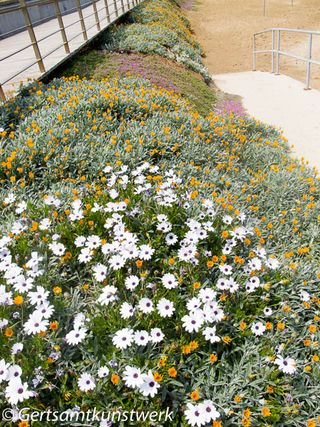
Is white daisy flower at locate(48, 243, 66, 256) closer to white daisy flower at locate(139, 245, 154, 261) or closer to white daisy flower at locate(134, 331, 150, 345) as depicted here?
white daisy flower at locate(139, 245, 154, 261)

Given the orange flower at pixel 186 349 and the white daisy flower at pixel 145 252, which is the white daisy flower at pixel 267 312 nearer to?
Answer: the orange flower at pixel 186 349

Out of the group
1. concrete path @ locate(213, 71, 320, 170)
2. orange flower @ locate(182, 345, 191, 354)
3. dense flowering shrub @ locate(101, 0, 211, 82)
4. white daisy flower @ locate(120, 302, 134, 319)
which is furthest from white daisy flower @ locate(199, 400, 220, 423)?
dense flowering shrub @ locate(101, 0, 211, 82)

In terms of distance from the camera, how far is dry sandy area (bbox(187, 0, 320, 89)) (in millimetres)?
16323

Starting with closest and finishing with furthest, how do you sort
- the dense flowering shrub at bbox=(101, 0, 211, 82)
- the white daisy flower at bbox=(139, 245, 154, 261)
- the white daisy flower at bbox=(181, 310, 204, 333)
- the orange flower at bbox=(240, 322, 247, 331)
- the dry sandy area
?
the white daisy flower at bbox=(181, 310, 204, 333)
the orange flower at bbox=(240, 322, 247, 331)
the white daisy flower at bbox=(139, 245, 154, 261)
the dense flowering shrub at bbox=(101, 0, 211, 82)
the dry sandy area

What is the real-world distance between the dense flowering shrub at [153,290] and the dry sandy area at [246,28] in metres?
10.6

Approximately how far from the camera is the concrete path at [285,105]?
23.6 feet

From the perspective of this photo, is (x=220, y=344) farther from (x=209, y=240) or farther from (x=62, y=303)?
(x=62, y=303)

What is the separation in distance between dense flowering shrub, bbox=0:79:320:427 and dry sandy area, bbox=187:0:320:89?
34.7 feet

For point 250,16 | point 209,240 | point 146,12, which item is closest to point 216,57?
point 146,12

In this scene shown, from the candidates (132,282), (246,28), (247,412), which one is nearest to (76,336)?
(132,282)

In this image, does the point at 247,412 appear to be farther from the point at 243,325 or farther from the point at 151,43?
the point at 151,43

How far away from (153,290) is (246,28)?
87.4 ft

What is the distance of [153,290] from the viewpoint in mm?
2338

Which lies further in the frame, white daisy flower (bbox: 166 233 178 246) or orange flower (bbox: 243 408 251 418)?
white daisy flower (bbox: 166 233 178 246)
